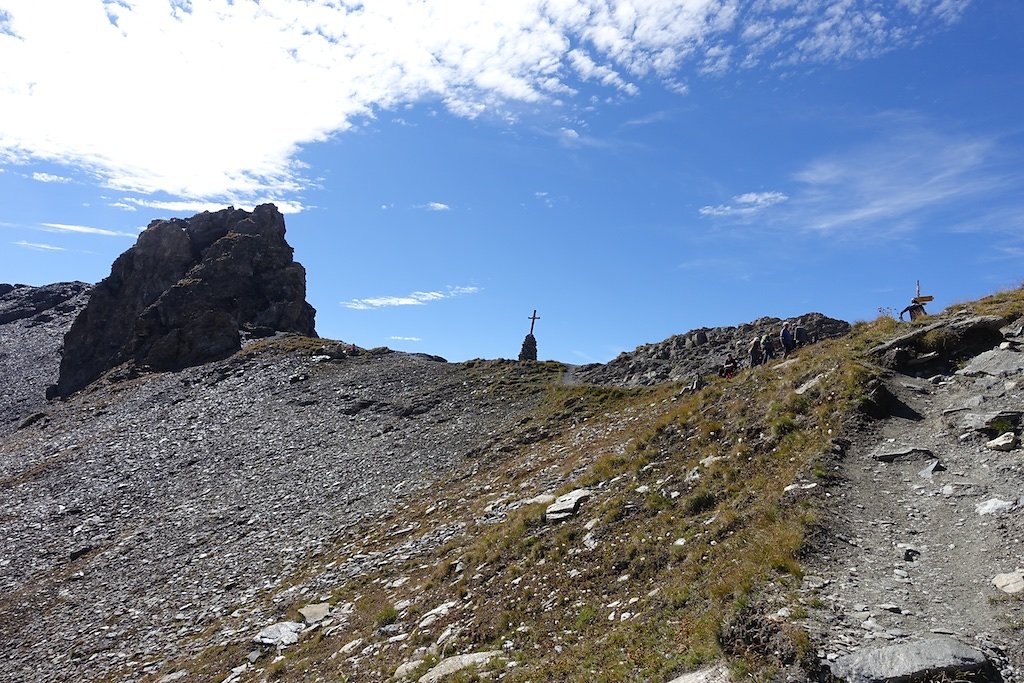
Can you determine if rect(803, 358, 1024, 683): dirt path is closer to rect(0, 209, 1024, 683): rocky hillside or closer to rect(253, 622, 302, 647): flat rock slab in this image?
rect(0, 209, 1024, 683): rocky hillside

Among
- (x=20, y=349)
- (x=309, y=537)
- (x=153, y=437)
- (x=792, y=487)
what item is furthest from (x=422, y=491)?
(x=20, y=349)

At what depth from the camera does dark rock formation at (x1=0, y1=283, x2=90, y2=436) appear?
8119 cm

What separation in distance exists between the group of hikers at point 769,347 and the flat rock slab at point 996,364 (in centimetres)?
886

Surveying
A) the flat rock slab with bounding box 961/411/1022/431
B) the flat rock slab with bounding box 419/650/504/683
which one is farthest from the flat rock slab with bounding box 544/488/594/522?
the flat rock slab with bounding box 961/411/1022/431

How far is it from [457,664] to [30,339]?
131m

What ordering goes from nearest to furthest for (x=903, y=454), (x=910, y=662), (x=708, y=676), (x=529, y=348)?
(x=910, y=662)
(x=708, y=676)
(x=903, y=454)
(x=529, y=348)

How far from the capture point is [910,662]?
7402 millimetres

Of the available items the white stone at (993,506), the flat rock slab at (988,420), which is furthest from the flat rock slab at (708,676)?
the flat rock slab at (988,420)

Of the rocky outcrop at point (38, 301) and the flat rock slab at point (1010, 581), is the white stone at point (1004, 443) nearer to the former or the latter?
the flat rock slab at point (1010, 581)

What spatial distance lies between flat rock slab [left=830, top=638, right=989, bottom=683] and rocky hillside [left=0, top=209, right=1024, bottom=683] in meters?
0.03

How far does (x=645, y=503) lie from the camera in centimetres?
1498

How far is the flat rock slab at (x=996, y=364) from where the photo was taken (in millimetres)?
15406

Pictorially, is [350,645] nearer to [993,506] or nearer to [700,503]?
[700,503]

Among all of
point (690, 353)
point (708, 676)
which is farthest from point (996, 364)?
point (690, 353)
